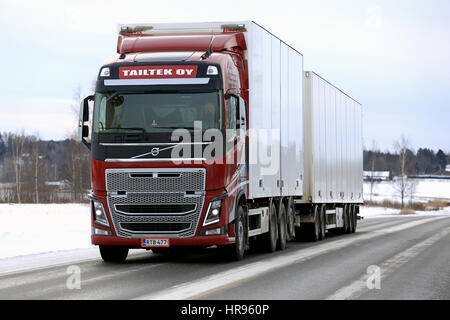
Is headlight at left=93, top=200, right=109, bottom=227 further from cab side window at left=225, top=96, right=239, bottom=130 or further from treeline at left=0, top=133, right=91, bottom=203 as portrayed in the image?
treeline at left=0, top=133, right=91, bottom=203

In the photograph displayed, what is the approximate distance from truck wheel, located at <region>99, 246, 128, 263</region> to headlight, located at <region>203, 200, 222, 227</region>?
2328 mm

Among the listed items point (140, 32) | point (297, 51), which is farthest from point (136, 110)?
point (297, 51)

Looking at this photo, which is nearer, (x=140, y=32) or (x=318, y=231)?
(x=140, y=32)

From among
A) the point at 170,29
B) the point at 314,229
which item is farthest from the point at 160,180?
the point at 314,229

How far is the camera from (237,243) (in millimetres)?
14570

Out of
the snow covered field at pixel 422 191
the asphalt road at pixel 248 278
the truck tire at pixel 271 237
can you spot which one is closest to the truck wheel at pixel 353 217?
the truck tire at pixel 271 237

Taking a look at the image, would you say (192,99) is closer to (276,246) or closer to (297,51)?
(276,246)

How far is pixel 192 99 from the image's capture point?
13.6m

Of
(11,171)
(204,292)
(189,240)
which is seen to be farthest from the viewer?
(11,171)

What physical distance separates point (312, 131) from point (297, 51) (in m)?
2.83

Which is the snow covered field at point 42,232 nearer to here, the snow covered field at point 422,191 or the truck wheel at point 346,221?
the truck wheel at point 346,221

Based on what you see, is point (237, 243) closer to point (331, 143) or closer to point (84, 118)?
point (84, 118)

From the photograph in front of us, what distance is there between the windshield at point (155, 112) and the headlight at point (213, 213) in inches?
54.0

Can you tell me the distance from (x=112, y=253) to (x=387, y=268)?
5.40 metres
